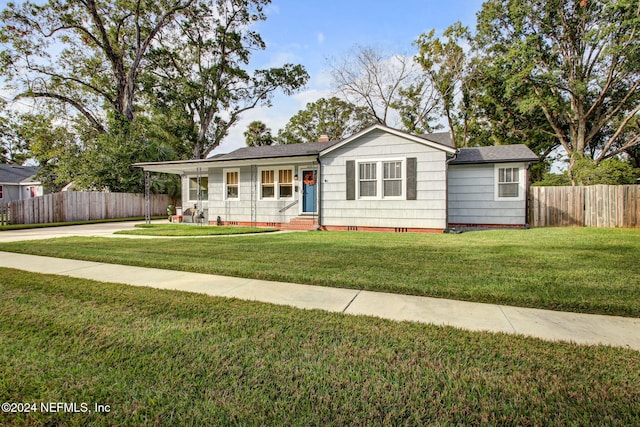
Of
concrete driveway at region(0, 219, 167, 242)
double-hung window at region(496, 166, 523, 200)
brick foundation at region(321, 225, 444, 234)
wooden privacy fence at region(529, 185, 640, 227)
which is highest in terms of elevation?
double-hung window at region(496, 166, 523, 200)

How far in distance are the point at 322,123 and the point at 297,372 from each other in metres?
30.4

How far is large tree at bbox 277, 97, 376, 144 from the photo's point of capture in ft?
96.3

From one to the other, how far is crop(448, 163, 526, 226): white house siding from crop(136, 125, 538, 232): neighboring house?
0.11ft

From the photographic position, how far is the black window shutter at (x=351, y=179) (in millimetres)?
10891

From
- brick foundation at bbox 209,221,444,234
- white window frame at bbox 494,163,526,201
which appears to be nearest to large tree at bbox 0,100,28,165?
brick foundation at bbox 209,221,444,234

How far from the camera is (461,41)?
20.8 metres

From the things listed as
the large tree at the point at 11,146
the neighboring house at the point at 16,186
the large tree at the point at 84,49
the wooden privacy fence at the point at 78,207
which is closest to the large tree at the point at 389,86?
the large tree at the point at 84,49

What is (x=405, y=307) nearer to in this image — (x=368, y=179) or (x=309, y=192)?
(x=368, y=179)

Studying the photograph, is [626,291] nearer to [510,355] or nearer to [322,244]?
[510,355]

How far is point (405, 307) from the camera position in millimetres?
3184

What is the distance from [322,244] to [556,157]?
2485 cm

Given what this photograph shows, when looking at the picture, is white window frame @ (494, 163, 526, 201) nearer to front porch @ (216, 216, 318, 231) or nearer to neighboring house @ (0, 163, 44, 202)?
front porch @ (216, 216, 318, 231)

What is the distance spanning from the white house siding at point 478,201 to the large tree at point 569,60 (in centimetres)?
907

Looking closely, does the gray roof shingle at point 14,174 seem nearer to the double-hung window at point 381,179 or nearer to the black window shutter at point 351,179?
the black window shutter at point 351,179
